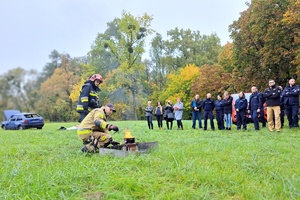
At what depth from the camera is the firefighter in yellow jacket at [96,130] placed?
664cm

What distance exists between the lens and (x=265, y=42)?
22.8m

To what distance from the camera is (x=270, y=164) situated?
4.97m

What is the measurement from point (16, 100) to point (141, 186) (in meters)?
2.72

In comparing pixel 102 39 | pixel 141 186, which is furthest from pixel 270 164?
pixel 102 39

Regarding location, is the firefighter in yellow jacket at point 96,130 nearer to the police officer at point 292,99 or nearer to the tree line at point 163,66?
the tree line at point 163,66

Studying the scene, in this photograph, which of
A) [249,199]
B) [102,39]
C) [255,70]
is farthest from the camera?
[102,39]

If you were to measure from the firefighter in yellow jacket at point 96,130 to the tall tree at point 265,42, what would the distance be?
1675 centimetres

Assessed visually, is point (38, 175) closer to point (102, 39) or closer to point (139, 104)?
point (139, 104)

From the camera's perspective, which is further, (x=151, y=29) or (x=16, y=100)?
(x=151, y=29)

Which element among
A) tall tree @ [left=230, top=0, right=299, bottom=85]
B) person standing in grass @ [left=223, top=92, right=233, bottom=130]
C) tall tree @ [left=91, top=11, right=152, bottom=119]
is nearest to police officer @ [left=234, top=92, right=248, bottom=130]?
person standing in grass @ [left=223, top=92, right=233, bottom=130]

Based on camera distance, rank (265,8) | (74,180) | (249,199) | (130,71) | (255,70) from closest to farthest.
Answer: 1. (249,199)
2. (74,180)
3. (265,8)
4. (255,70)
5. (130,71)

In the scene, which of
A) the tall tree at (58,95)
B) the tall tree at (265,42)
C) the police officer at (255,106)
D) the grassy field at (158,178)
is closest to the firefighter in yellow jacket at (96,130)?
the tall tree at (58,95)

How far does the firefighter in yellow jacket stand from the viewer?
261 inches

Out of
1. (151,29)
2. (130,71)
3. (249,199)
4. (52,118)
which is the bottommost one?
(249,199)
